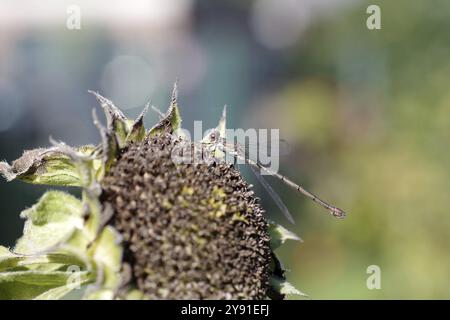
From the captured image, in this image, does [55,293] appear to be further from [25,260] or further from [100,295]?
[100,295]

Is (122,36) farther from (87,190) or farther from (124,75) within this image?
(87,190)

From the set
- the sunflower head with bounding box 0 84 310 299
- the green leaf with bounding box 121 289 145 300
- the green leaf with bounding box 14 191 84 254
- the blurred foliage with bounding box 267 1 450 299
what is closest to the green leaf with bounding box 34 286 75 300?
the sunflower head with bounding box 0 84 310 299

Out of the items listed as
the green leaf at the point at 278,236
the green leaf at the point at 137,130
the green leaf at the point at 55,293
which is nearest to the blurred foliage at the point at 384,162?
the green leaf at the point at 278,236

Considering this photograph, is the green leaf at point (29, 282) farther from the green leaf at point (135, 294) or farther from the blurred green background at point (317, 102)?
the blurred green background at point (317, 102)

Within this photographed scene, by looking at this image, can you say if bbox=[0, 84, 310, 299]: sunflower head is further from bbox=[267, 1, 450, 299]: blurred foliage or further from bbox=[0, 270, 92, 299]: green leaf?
bbox=[267, 1, 450, 299]: blurred foliage

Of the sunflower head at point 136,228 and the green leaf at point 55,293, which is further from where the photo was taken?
the green leaf at point 55,293

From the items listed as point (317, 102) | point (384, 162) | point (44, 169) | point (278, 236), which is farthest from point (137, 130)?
point (317, 102)
